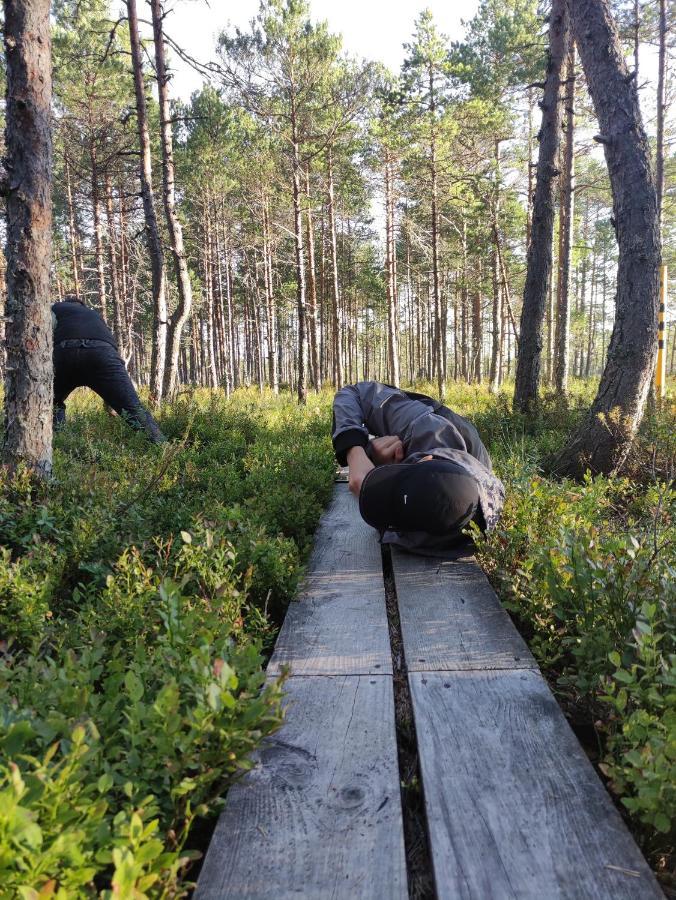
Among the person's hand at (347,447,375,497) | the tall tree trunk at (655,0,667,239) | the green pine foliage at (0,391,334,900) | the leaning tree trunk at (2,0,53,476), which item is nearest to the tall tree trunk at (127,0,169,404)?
the leaning tree trunk at (2,0,53,476)

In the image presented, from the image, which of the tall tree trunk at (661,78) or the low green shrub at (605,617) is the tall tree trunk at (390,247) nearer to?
the tall tree trunk at (661,78)

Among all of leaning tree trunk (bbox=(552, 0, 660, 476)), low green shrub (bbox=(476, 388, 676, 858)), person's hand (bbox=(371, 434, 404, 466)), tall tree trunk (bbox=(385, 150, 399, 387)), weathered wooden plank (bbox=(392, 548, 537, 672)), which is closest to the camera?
low green shrub (bbox=(476, 388, 676, 858))

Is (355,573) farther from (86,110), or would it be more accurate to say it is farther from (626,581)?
(86,110)

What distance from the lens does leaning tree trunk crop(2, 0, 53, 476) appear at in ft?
13.1

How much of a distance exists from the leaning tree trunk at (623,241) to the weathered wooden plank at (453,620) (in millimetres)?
2576

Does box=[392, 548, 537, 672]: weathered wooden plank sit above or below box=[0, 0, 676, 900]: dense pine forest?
below

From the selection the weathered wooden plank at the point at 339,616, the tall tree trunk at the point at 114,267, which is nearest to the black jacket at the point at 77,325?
the weathered wooden plank at the point at 339,616

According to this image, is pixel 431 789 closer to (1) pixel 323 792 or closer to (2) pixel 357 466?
(1) pixel 323 792

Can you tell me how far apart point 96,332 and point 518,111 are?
1925cm

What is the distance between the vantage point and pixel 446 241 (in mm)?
26969

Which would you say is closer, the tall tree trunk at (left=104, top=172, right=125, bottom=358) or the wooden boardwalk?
the wooden boardwalk

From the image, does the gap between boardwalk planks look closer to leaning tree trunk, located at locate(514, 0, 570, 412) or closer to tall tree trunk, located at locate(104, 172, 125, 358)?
leaning tree trunk, located at locate(514, 0, 570, 412)

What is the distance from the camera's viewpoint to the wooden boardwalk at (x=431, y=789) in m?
1.17

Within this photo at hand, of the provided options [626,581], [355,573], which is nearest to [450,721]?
[626,581]
